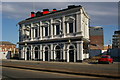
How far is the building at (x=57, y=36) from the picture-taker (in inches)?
1264

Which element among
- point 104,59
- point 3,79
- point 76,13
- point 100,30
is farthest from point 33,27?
point 100,30

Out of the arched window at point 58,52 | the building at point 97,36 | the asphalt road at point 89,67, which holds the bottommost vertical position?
the asphalt road at point 89,67

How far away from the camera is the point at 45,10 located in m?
42.5

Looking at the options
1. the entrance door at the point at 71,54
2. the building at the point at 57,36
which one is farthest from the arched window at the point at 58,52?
the entrance door at the point at 71,54

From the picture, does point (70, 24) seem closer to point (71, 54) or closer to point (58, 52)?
point (71, 54)

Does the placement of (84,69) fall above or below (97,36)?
below

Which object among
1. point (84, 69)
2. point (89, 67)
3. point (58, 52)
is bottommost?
point (89, 67)

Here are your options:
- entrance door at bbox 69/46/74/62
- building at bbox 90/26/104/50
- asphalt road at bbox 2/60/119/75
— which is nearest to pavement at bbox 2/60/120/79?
asphalt road at bbox 2/60/119/75

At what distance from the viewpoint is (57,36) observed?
115ft

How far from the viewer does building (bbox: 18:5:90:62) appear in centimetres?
3209

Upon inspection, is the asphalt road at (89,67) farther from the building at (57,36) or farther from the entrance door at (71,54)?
the entrance door at (71,54)

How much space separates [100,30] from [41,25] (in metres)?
38.5

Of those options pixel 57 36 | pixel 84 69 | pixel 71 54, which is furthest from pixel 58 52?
pixel 84 69

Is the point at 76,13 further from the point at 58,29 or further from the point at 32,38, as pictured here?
the point at 32,38
